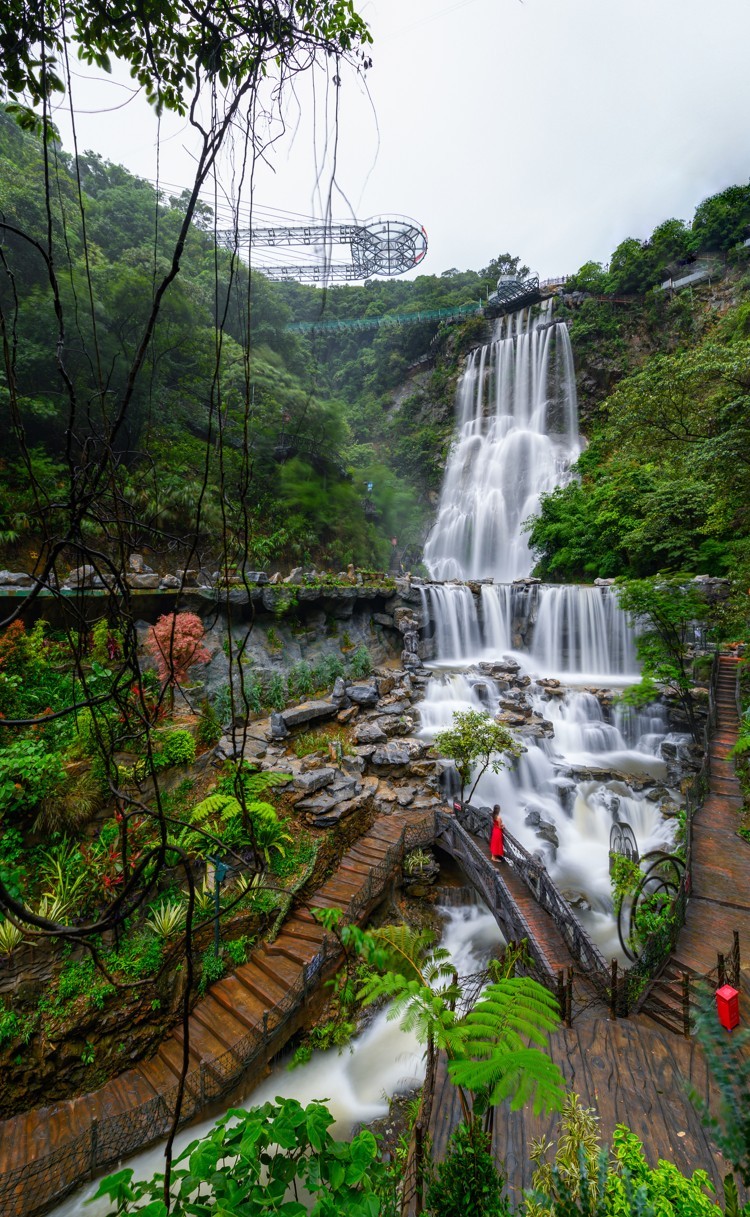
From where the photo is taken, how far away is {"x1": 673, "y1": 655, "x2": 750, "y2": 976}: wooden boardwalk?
18.3 ft

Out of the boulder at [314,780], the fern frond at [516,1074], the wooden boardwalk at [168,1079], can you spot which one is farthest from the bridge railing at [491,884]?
the fern frond at [516,1074]

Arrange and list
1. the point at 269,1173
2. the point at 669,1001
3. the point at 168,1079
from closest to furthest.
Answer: the point at 269,1173, the point at 669,1001, the point at 168,1079

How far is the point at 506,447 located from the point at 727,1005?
1193 inches

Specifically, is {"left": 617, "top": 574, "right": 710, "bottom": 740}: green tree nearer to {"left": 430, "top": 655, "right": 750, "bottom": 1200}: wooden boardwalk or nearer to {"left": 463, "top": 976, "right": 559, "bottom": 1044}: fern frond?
{"left": 430, "top": 655, "right": 750, "bottom": 1200}: wooden boardwalk

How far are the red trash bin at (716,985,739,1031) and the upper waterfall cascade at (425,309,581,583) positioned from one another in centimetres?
2274

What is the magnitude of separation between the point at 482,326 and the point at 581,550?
23.5 metres

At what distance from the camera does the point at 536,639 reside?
18781 mm

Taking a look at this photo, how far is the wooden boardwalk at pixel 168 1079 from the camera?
14.6ft

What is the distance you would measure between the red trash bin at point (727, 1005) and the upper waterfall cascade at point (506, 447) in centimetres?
2274

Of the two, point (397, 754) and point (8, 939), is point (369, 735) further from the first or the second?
point (8, 939)

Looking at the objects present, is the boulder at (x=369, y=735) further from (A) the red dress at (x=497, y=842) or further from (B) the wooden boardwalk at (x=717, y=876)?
(B) the wooden boardwalk at (x=717, y=876)

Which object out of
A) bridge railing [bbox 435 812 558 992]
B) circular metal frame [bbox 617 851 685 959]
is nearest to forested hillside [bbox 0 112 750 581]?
bridge railing [bbox 435 812 558 992]

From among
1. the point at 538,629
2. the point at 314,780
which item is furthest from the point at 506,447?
the point at 314,780

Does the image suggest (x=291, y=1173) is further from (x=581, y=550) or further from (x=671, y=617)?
(x=581, y=550)
